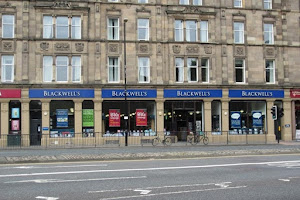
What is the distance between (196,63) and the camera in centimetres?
3434

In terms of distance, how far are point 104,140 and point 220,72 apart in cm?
1227

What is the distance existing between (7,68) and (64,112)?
6.00 meters

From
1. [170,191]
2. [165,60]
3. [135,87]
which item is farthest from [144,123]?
[170,191]

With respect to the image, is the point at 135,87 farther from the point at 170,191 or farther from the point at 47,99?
the point at 170,191

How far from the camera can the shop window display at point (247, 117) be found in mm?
34594

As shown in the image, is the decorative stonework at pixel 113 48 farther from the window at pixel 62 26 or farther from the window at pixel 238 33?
the window at pixel 238 33

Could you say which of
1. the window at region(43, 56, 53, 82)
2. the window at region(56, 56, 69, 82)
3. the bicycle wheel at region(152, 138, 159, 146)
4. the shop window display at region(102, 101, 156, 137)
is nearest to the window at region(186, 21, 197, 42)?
the shop window display at region(102, 101, 156, 137)

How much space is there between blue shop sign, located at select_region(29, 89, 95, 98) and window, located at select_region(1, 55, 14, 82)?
2.19 meters

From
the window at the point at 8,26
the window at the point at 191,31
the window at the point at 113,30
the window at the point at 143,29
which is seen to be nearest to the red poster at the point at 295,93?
the window at the point at 191,31

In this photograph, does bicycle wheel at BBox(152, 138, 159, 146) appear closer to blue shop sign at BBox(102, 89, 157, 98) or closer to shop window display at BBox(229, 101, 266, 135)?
blue shop sign at BBox(102, 89, 157, 98)

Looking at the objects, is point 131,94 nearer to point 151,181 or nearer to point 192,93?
point 192,93

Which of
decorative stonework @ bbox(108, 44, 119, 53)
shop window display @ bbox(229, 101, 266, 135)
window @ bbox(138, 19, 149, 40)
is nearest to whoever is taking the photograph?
decorative stonework @ bbox(108, 44, 119, 53)

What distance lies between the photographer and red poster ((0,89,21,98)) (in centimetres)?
3055

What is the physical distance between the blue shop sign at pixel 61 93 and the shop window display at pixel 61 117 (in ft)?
2.47
